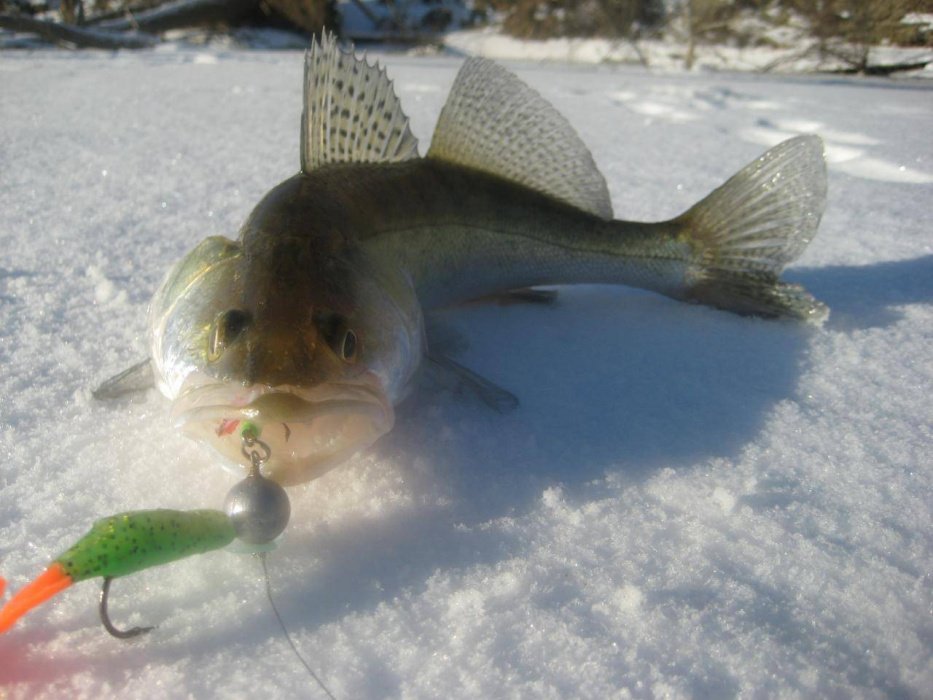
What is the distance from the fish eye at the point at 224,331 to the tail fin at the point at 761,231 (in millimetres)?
1418

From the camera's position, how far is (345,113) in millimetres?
1835

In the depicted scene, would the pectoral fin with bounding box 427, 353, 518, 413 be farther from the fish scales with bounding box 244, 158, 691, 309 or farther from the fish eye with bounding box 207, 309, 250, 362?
the fish eye with bounding box 207, 309, 250, 362

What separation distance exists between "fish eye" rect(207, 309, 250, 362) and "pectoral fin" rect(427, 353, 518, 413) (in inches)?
21.1

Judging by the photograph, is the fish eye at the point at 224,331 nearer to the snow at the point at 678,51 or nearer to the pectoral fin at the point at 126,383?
the pectoral fin at the point at 126,383

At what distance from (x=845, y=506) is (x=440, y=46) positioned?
15.1 m

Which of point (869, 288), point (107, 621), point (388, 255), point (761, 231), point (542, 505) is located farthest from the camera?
point (869, 288)

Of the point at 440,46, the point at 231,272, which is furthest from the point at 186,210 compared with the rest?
the point at 440,46

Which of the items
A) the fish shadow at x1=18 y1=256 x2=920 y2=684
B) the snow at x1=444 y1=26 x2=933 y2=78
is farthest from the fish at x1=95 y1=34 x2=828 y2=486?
the snow at x1=444 y1=26 x2=933 y2=78

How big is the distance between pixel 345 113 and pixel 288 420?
1.06m

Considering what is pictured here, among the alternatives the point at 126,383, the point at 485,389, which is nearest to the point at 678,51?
the point at 485,389

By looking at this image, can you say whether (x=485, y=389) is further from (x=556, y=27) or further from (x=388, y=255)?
(x=556, y=27)

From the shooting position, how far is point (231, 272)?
4.32 feet

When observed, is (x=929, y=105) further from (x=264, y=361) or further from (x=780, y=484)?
(x=264, y=361)

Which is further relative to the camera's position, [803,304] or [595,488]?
[803,304]
